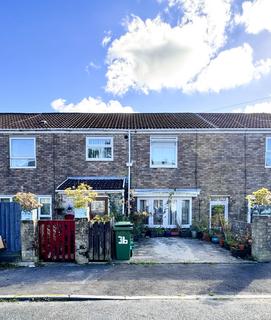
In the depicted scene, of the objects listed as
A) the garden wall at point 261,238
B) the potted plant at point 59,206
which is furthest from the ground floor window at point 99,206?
the garden wall at point 261,238

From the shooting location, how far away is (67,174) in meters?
17.5

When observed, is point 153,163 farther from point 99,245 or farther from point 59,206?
point 99,245

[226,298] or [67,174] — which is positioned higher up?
[67,174]

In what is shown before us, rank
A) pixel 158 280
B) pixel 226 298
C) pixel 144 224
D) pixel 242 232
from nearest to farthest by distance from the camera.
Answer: pixel 226 298 → pixel 158 280 → pixel 242 232 → pixel 144 224

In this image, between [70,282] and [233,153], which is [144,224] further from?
[70,282]

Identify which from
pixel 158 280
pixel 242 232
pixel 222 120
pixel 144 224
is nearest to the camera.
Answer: pixel 158 280

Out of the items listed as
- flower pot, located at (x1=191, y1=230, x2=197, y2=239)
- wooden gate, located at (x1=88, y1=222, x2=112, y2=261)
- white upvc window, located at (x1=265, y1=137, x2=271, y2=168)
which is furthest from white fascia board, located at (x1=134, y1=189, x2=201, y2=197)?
wooden gate, located at (x1=88, y1=222, x2=112, y2=261)

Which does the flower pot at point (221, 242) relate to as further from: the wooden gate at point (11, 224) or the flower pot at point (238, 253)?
the wooden gate at point (11, 224)

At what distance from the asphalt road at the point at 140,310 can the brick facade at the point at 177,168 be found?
10635mm

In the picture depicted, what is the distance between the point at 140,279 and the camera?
8.53 m

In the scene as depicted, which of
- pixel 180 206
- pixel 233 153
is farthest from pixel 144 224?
pixel 233 153

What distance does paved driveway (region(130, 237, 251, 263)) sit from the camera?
34.8 feet

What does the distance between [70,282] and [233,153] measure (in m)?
12.3

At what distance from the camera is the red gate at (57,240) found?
10.3 meters
